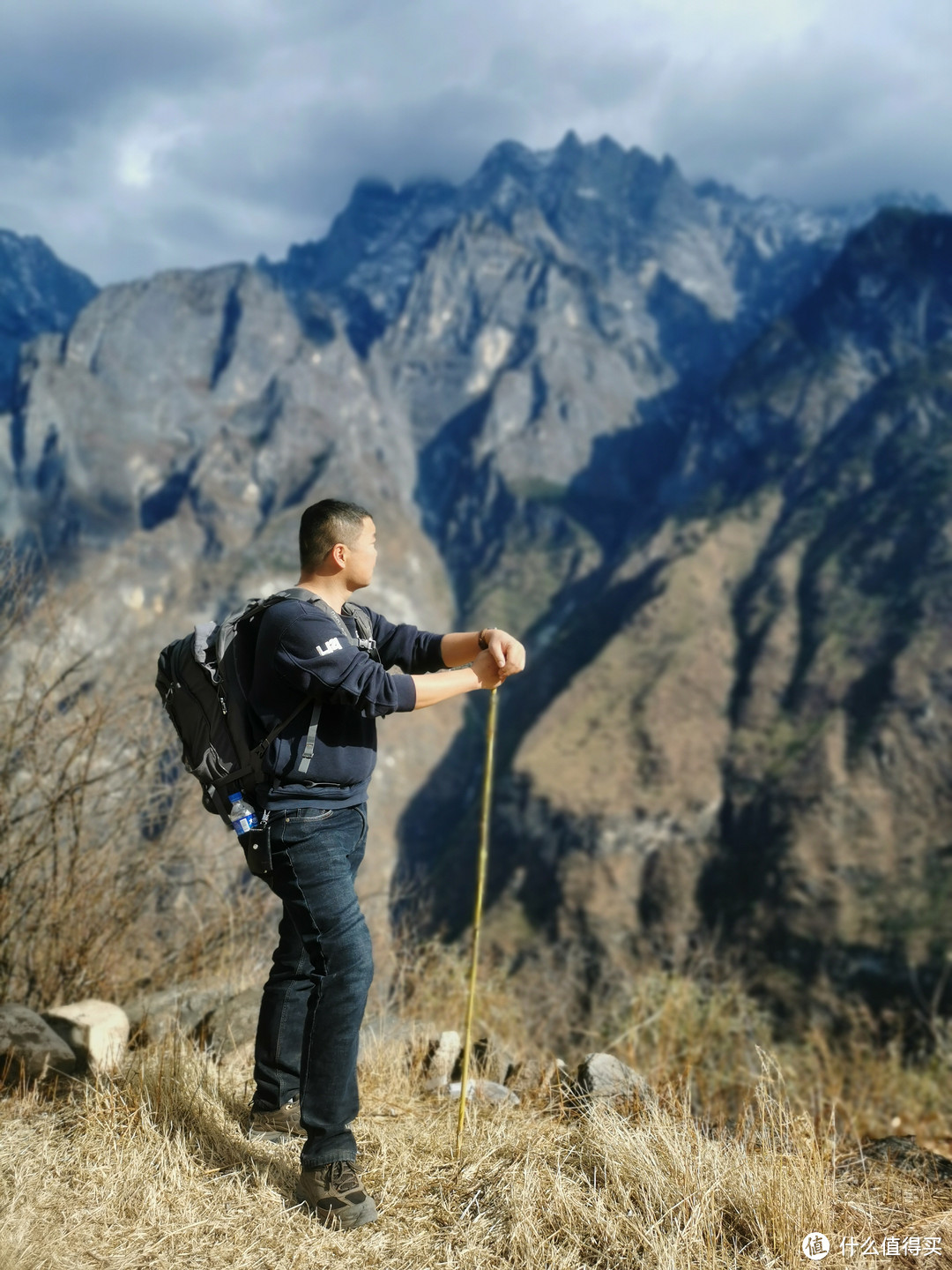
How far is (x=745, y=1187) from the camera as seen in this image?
3727 mm

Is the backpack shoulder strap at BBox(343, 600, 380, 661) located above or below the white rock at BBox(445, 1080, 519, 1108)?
above

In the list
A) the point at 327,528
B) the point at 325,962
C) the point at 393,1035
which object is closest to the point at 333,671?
the point at 327,528

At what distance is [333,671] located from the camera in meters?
3.74

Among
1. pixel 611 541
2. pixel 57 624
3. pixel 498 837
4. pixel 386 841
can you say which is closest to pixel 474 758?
pixel 386 841

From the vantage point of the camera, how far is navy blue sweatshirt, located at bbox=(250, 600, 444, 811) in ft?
→ 12.3

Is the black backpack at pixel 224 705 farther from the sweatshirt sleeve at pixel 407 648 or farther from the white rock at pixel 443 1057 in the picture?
the white rock at pixel 443 1057

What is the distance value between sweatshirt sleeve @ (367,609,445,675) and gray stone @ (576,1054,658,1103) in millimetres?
2408

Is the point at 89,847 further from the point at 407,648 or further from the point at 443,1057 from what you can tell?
the point at 407,648

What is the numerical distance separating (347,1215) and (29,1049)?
6.99 ft

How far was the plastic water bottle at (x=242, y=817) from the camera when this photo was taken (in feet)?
12.7

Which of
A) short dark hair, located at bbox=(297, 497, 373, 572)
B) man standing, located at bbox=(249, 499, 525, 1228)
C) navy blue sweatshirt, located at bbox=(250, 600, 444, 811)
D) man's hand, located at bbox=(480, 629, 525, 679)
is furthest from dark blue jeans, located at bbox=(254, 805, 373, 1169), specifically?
short dark hair, located at bbox=(297, 497, 373, 572)

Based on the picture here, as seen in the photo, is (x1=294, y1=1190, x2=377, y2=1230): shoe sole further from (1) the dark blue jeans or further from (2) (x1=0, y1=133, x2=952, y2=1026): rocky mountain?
(2) (x1=0, y1=133, x2=952, y2=1026): rocky mountain

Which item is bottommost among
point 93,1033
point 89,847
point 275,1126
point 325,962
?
point 275,1126

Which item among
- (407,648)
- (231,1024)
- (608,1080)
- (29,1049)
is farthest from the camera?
(231,1024)
